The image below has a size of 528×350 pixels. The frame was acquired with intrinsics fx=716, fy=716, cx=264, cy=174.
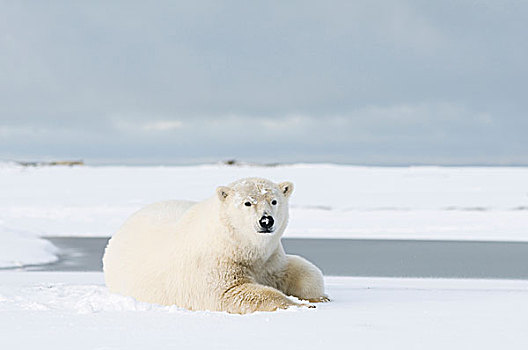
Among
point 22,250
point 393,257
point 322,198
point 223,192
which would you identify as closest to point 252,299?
point 223,192

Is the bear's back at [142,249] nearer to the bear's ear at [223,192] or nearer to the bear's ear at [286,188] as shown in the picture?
the bear's ear at [223,192]

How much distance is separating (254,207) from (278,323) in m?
0.84

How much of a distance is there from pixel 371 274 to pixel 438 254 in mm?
3072

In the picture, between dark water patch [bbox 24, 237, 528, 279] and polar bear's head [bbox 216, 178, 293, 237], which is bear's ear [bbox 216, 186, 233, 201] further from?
dark water patch [bbox 24, 237, 528, 279]

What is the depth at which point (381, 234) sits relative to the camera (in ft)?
45.4

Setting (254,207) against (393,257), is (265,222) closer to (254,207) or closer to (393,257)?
(254,207)

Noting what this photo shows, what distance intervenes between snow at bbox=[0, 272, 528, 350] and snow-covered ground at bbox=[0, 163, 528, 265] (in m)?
5.32

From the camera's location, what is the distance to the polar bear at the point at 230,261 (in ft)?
13.6

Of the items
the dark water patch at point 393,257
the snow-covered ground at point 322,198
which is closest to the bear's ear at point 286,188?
the dark water patch at point 393,257

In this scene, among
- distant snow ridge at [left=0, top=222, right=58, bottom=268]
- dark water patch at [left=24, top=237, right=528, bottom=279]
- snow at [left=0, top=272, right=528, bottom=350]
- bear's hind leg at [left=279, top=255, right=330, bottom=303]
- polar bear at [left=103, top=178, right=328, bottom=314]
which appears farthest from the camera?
distant snow ridge at [left=0, top=222, right=58, bottom=268]

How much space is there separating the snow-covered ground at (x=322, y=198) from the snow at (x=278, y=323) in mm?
5324

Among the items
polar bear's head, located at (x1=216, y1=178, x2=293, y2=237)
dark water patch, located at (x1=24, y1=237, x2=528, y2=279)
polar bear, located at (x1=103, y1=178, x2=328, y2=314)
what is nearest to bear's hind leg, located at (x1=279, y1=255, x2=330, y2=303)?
polar bear, located at (x1=103, y1=178, x2=328, y2=314)

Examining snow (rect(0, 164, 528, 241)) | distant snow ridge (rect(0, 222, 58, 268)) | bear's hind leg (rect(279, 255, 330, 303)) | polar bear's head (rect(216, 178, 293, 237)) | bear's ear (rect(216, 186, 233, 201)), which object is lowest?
bear's hind leg (rect(279, 255, 330, 303))

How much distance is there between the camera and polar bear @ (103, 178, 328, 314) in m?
4.14
